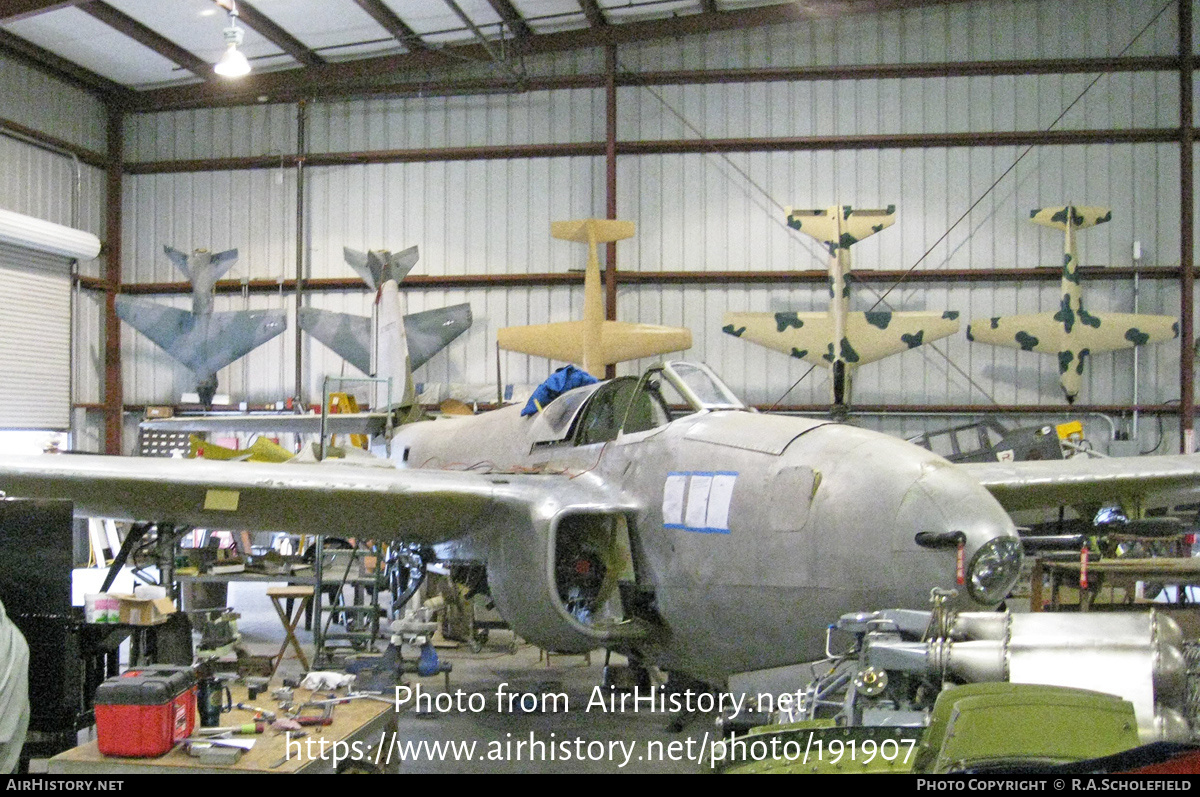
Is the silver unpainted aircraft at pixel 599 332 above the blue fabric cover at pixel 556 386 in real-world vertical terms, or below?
above

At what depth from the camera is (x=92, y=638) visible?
4938 mm

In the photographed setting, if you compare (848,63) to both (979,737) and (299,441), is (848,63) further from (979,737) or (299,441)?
(979,737)

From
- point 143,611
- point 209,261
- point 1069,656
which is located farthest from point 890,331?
point 1069,656

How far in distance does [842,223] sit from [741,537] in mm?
10018

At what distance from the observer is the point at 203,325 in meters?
15.7

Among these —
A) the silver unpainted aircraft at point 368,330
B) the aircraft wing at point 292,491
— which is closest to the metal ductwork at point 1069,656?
the aircraft wing at point 292,491

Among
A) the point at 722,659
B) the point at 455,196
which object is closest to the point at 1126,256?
the point at 455,196

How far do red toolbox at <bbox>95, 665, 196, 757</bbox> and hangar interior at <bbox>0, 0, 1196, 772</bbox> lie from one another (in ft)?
39.4

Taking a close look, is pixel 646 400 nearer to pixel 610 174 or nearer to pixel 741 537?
pixel 741 537

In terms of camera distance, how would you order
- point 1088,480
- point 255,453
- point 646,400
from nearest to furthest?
point 646,400 < point 1088,480 < point 255,453

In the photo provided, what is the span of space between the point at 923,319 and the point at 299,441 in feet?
33.4

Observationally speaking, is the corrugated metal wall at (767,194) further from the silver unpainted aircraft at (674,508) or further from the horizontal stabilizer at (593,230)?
the silver unpainted aircraft at (674,508)

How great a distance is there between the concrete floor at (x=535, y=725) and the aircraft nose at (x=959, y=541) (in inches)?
71.9

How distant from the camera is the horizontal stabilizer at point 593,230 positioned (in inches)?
549
